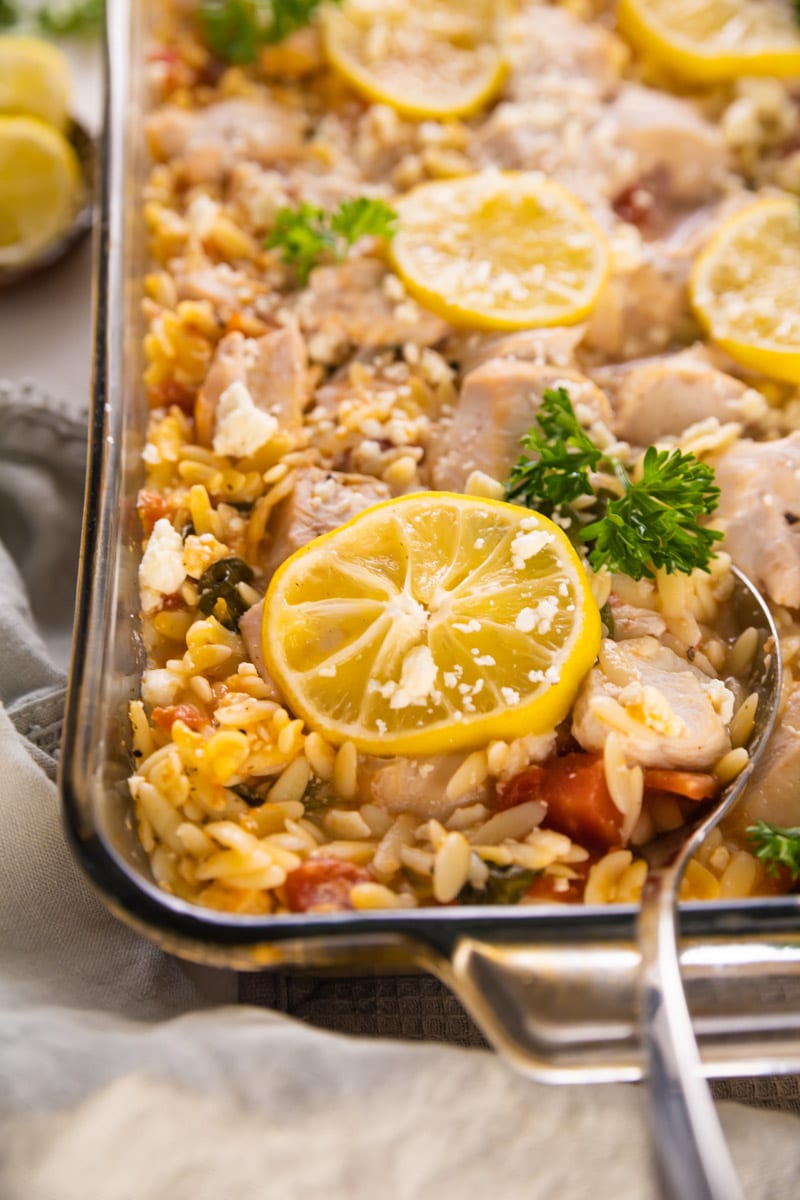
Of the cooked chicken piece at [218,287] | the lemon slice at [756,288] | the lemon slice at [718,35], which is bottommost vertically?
the cooked chicken piece at [218,287]

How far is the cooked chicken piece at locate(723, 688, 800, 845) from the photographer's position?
1837 millimetres

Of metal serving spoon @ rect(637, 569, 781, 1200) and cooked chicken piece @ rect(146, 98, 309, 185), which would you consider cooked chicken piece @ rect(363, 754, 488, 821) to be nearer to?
metal serving spoon @ rect(637, 569, 781, 1200)

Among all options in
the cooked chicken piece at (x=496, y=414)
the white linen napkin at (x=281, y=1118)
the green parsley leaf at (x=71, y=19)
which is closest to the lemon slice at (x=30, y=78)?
the green parsley leaf at (x=71, y=19)

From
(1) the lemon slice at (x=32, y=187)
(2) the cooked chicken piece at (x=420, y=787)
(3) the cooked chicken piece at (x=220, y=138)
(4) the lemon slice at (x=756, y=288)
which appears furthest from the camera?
(1) the lemon slice at (x=32, y=187)

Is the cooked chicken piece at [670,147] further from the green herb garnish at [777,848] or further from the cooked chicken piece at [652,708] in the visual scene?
the green herb garnish at [777,848]

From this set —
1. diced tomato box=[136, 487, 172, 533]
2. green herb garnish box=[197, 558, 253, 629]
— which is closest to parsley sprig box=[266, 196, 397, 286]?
diced tomato box=[136, 487, 172, 533]

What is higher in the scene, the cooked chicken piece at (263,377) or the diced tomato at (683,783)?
the cooked chicken piece at (263,377)

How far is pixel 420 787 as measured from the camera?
1797mm

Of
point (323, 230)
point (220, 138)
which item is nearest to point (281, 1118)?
point (323, 230)

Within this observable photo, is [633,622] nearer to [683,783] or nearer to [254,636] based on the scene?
[683,783]

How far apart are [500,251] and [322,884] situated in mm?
1307

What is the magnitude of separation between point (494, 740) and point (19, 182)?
2.02 metres

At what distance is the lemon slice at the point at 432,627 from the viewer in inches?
69.2

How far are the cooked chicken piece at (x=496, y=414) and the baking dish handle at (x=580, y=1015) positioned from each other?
916 millimetres
